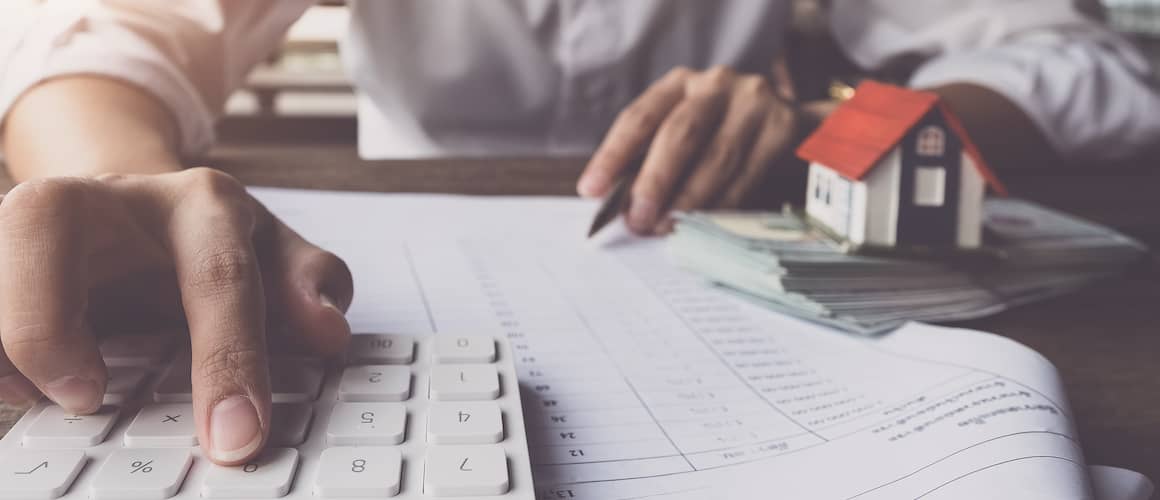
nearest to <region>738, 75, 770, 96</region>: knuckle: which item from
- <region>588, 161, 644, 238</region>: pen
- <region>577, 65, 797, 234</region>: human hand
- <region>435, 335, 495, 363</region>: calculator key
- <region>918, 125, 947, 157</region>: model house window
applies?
<region>577, 65, 797, 234</region>: human hand

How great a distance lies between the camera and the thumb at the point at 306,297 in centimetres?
25

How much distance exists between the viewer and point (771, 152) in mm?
580

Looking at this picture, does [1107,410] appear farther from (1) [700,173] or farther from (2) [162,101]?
(2) [162,101]

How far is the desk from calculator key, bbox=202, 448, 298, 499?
0.31 feet

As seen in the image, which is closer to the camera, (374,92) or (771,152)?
(771,152)

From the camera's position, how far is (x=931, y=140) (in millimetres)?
387

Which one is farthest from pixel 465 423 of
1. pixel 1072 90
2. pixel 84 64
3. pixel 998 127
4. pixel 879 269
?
pixel 1072 90

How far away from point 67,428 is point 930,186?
0.37 m

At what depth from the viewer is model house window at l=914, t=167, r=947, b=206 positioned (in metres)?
0.39

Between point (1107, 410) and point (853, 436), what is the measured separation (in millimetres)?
115

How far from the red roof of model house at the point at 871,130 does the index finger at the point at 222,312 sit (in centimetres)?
28

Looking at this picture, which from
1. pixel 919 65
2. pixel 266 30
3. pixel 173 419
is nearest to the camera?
pixel 173 419

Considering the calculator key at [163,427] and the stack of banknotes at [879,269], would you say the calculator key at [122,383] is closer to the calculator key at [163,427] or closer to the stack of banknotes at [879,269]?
the calculator key at [163,427]

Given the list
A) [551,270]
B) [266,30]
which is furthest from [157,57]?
[551,270]
